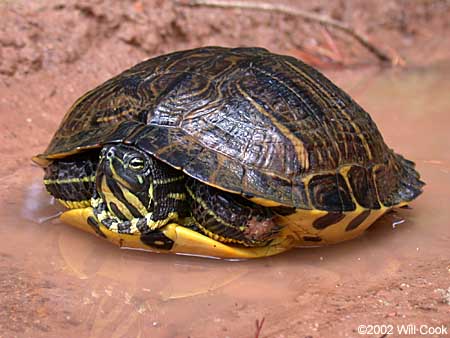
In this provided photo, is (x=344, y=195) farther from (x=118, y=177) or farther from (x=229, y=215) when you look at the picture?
(x=118, y=177)

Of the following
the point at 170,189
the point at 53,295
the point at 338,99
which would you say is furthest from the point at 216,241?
the point at 338,99

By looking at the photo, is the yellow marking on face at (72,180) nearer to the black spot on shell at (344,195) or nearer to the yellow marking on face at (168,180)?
the yellow marking on face at (168,180)

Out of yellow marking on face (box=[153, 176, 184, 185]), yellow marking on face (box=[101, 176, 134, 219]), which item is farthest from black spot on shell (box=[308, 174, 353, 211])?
yellow marking on face (box=[101, 176, 134, 219])

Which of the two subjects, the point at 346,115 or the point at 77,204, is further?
the point at 346,115

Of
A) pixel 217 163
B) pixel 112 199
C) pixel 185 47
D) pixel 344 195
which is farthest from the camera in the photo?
pixel 185 47

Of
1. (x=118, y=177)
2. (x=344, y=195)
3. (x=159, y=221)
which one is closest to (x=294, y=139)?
(x=344, y=195)

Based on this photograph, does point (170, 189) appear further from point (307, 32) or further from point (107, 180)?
point (307, 32)

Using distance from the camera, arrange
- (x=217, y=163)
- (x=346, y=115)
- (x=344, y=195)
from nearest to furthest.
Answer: (x=217, y=163) < (x=344, y=195) < (x=346, y=115)
